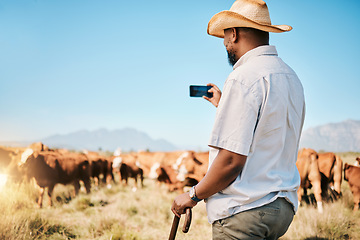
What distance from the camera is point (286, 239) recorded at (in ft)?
19.0

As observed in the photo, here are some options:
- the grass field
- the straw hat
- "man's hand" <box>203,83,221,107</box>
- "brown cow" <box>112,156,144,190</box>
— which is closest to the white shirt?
the straw hat

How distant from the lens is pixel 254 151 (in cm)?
167

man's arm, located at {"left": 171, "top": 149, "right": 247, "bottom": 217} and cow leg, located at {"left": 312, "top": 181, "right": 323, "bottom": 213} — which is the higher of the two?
man's arm, located at {"left": 171, "top": 149, "right": 247, "bottom": 217}

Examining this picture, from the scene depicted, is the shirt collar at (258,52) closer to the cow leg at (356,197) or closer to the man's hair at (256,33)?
the man's hair at (256,33)

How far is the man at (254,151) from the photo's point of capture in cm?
160

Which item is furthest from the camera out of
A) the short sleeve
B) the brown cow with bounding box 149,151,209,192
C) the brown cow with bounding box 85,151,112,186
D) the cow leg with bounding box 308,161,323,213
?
the brown cow with bounding box 85,151,112,186

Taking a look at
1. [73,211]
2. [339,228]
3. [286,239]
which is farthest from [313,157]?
[73,211]

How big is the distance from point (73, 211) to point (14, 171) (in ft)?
8.29

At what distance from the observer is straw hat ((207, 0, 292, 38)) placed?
184 cm

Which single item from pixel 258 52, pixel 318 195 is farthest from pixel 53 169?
pixel 258 52

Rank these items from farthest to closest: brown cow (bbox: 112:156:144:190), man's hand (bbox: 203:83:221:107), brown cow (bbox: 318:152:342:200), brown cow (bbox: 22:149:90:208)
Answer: brown cow (bbox: 112:156:144:190), brown cow (bbox: 318:152:342:200), brown cow (bbox: 22:149:90:208), man's hand (bbox: 203:83:221:107)

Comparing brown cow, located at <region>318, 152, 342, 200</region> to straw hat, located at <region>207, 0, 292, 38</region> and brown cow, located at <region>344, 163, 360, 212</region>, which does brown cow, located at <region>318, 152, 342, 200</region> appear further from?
straw hat, located at <region>207, 0, 292, 38</region>

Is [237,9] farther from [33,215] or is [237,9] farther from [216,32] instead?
[33,215]

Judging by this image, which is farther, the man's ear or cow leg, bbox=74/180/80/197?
cow leg, bbox=74/180/80/197
